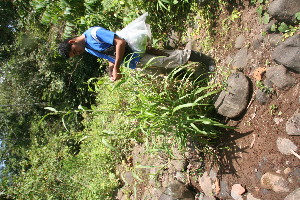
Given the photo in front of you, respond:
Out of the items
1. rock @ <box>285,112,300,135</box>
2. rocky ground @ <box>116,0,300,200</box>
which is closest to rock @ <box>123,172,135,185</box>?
rocky ground @ <box>116,0,300,200</box>

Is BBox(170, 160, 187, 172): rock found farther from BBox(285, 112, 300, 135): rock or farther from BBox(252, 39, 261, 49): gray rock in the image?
BBox(252, 39, 261, 49): gray rock

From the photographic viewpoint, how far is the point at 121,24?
4.55 m

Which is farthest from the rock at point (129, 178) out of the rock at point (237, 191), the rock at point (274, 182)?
the rock at point (274, 182)

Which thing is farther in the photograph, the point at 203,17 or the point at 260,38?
the point at 203,17

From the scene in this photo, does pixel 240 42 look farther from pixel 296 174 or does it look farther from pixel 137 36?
pixel 296 174

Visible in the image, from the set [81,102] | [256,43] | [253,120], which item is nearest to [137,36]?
[256,43]

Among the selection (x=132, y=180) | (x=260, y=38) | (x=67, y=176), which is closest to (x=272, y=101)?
(x=260, y=38)

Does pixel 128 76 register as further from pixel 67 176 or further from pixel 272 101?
pixel 67 176

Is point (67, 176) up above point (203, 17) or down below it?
below

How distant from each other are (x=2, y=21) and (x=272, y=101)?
7051mm

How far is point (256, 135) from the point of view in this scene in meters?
2.27

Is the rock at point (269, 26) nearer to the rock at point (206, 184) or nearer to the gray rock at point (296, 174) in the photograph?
the gray rock at point (296, 174)

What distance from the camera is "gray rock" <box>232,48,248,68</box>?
2535 millimetres

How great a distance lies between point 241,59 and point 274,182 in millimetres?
1179
